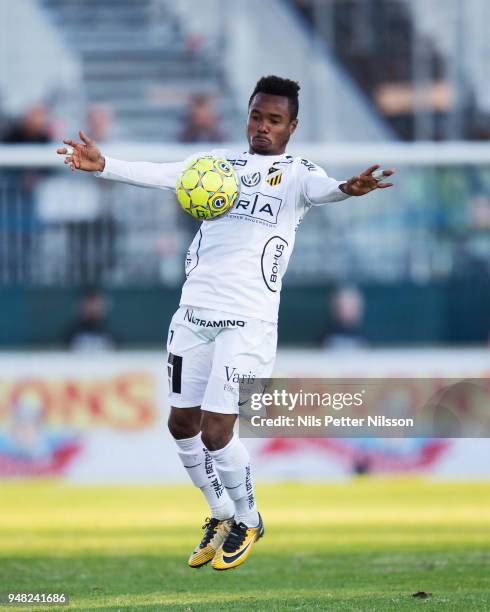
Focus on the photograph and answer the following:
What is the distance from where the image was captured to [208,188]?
7711 millimetres

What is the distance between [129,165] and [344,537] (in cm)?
540

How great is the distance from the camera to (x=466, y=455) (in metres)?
15.9

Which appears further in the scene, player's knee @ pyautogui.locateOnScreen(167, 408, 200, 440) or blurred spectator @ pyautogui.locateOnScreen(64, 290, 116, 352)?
blurred spectator @ pyautogui.locateOnScreen(64, 290, 116, 352)

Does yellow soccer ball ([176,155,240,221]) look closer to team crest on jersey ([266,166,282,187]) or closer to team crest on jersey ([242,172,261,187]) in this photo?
team crest on jersey ([242,172,261,187])

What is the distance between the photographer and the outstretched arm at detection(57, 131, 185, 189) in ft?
25.1

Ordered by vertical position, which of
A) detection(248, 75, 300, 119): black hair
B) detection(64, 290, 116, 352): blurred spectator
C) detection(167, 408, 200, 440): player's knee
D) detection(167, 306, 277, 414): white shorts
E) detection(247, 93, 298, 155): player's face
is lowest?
detection(64, 290, 116, 352): blurred spectator

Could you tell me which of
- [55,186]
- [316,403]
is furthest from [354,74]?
[316,403]

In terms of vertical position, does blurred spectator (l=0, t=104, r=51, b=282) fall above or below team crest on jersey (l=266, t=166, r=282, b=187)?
below

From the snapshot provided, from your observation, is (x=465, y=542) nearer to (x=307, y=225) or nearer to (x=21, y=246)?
(x=307, y=225)

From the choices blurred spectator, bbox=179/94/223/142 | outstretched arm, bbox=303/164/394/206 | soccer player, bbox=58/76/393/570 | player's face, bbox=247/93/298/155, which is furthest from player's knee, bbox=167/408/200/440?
blurred spectator, bbox=179/94/223/142

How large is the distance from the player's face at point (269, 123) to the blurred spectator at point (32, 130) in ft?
30.1

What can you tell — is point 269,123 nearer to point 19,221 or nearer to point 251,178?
point 251,178

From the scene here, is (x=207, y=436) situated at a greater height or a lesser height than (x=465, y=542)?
greater

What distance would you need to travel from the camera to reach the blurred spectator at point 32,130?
16.9 m
